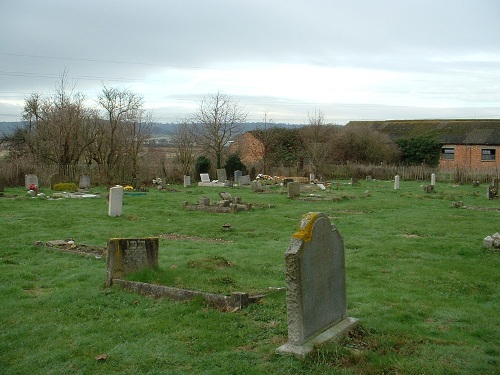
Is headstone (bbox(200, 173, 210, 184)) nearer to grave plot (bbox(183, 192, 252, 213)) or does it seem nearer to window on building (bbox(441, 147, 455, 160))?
grave plot (bbox(183, 192, 252, 213))

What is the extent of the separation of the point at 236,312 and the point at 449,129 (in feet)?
198

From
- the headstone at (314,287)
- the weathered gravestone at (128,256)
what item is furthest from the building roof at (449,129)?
the headstone at (314,287)

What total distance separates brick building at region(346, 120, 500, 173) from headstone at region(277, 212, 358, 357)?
169ft

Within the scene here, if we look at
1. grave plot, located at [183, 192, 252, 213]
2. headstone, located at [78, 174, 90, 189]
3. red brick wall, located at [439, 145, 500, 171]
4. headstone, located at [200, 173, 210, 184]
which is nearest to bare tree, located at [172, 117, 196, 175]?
headstone, located at [200, 173, 210, 184]

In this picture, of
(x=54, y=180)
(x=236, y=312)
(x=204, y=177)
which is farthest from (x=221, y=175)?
(x=236, y=312)

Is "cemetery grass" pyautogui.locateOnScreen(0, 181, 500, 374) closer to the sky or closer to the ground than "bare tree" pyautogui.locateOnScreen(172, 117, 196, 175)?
closer to the ground

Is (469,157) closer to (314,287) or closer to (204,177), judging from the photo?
(204,177)

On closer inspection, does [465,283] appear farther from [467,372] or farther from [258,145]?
[258,145]

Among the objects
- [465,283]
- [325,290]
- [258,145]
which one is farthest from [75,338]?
[258,145]

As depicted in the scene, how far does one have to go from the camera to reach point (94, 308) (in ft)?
27.9

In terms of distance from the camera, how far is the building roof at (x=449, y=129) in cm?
5938

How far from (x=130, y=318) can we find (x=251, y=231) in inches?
396

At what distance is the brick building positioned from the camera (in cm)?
5825

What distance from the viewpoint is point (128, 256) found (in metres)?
9.93
